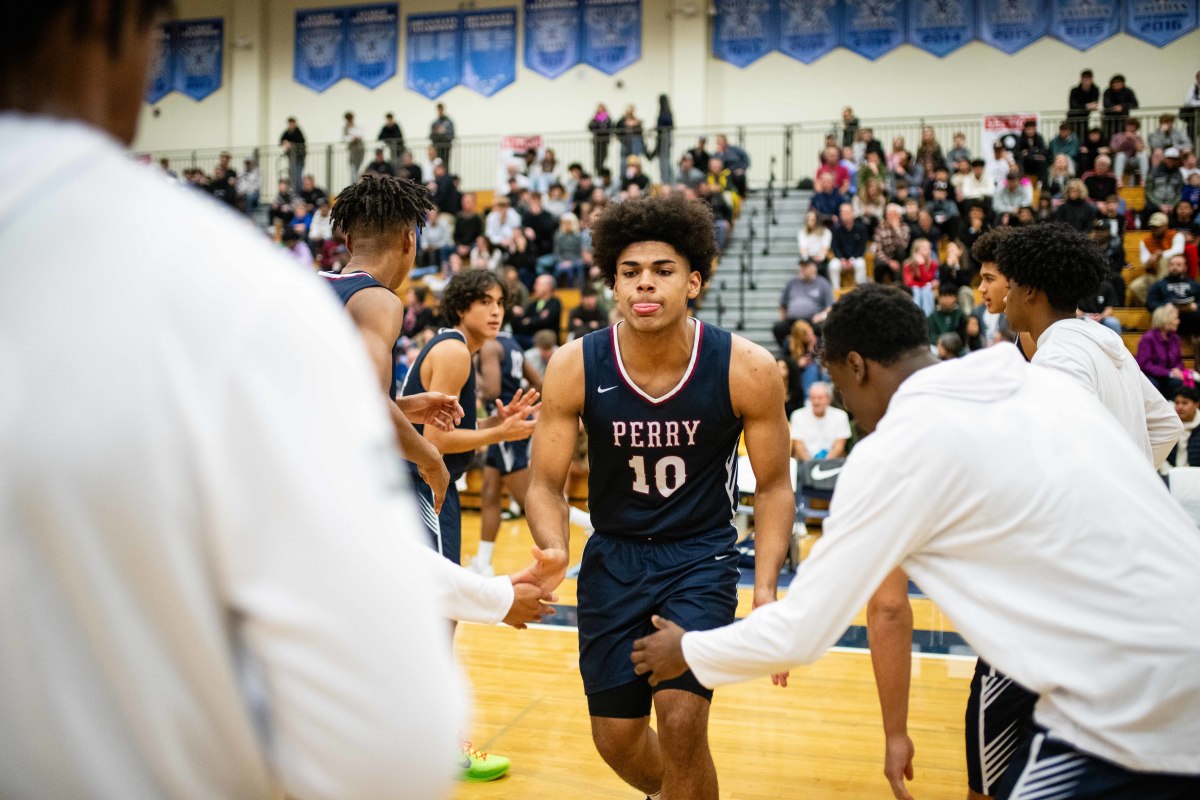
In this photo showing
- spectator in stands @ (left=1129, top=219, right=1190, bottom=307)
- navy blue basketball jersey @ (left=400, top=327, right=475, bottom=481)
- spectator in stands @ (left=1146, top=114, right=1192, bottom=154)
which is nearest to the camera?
navy blue basketball jersey @ (left=400, top=327, right=475, bottom=481)

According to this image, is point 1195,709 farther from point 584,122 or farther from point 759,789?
point 584,122

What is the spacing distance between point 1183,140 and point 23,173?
62.0 feet

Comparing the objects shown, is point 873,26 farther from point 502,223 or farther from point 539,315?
point 539,315

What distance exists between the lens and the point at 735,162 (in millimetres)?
18531

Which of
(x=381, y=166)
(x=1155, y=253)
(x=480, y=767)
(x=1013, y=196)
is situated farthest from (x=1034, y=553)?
(x=381, y=166)

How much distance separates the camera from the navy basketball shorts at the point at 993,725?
2895 mm

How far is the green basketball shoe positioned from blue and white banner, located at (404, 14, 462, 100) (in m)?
20.8

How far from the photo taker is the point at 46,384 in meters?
0.89

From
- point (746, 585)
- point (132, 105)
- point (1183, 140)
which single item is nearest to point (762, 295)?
point (1183, 140)

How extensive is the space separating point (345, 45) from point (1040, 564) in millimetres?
24453

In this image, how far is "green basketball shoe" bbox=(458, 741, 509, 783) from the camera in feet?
15.3

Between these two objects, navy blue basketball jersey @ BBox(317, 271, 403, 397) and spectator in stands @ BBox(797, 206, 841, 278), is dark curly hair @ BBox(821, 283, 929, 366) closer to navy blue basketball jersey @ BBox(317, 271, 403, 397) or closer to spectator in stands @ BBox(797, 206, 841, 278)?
navy blue basketball jersey @ BBox(317, 271, 403, 397)

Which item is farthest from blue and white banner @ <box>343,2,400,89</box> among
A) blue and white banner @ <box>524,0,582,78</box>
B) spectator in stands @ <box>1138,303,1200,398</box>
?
spectator in stands @ <box>1138,303,1200,398</box>

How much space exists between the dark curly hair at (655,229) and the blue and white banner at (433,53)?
20631mm
